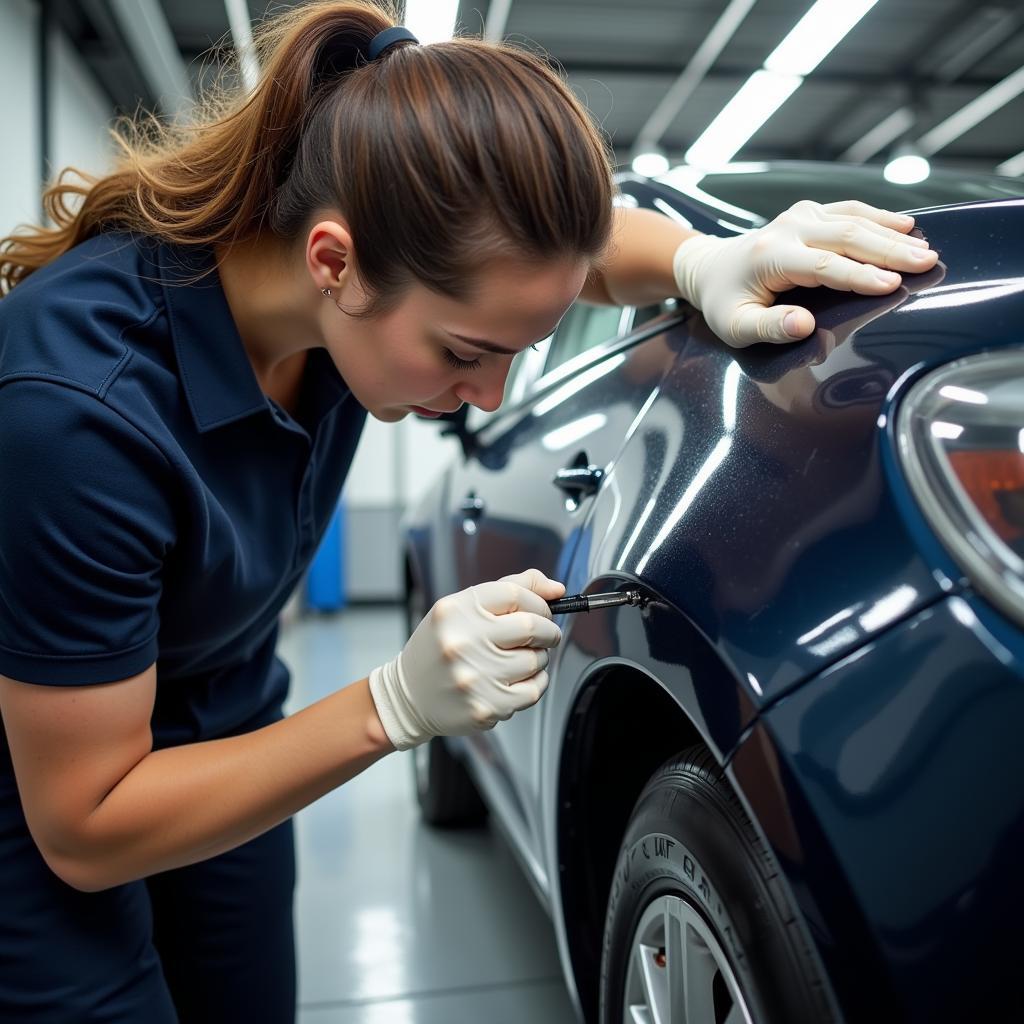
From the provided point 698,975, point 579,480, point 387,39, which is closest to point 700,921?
point 698,975

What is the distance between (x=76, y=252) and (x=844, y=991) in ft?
3.14

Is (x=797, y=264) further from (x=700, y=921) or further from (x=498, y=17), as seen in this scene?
(x=498, y=17)

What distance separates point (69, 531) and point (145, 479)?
0.27 ft

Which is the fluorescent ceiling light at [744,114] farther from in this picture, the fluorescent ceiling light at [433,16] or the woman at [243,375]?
the woman at [243,375]

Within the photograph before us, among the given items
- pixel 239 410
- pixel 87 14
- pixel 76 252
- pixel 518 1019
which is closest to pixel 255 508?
pixel 239 410

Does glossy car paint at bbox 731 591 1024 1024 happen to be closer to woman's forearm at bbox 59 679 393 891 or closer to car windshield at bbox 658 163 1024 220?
woman's forearm at bbox 59 679 393 891

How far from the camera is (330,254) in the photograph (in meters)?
0.92

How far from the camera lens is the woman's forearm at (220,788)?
0.91 meters

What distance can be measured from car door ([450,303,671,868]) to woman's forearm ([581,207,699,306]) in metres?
0.04

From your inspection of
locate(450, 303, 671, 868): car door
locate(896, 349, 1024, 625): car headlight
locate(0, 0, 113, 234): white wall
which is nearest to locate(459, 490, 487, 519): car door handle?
locate(450, 303, 671, 868): car door

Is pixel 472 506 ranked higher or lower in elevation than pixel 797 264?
lower

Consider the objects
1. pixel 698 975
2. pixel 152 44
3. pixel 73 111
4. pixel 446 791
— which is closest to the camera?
pixel 698 975

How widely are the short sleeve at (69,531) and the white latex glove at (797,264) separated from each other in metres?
0.55

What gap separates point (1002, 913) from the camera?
57cm
